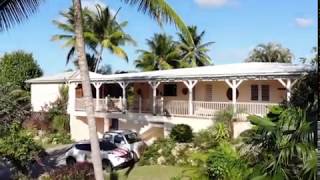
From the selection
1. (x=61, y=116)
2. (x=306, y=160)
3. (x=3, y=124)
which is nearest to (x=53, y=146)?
(x=61, y=116)

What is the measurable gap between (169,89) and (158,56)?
66.2ft

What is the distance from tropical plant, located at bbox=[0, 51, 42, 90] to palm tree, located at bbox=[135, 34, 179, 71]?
35.0ft

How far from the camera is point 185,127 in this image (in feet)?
85.5

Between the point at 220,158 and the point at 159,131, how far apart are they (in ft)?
72.4

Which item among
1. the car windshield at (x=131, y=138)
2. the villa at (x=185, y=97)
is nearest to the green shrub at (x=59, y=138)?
the villa at (x=185, y=97)

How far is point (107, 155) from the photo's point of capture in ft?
A: 74.2

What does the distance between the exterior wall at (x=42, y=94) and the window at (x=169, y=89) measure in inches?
373

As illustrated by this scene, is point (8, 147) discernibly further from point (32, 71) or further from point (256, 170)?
point (32, 71)

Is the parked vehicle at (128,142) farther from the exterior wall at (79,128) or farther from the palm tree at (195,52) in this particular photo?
the palm tree at (195,52)

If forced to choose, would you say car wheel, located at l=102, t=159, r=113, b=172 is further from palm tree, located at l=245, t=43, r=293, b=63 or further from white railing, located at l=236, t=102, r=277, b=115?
palm tree, located at l=245, t=43, r=293, b=63

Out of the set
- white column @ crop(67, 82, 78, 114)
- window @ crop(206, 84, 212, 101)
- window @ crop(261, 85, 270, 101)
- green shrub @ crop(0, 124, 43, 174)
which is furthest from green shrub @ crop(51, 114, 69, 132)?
green shrub @ crop(0, 124, 43, 174)

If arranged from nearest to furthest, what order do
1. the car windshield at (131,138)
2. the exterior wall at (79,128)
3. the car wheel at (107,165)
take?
the car wheel at (107,165) → the car windshield at (131,138) → the exterior wall at (79,128)

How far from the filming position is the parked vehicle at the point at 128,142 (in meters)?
24.3

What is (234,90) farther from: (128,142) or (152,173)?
(152,173)
